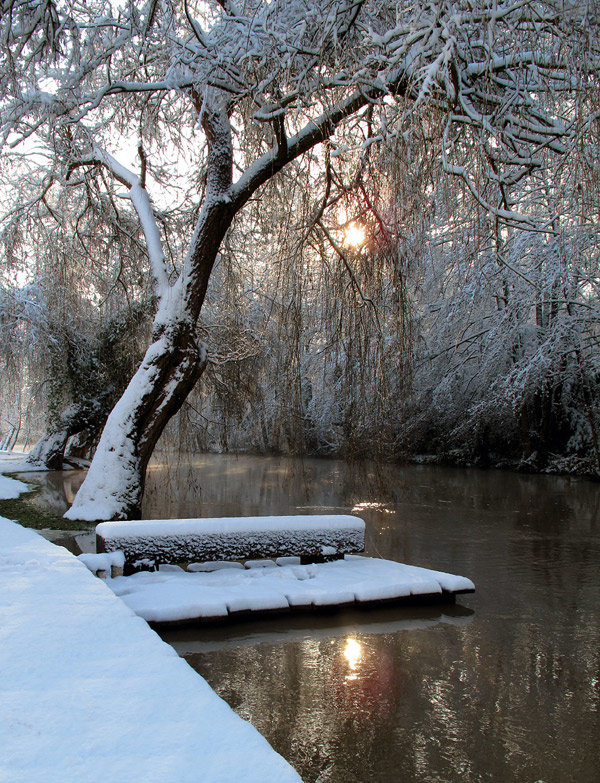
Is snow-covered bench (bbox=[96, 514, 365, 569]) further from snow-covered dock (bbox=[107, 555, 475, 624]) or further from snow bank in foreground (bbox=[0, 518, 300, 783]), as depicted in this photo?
snow bank in foreground (bbox=[0, 518, 300, 783])

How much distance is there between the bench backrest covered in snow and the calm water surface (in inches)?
30.6

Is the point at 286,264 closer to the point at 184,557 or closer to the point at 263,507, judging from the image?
the point at 184,557

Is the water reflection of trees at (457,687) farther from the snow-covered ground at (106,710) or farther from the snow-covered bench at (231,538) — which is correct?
the snow-covered ground at (106,710)

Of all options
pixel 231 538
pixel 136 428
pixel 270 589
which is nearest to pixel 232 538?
pixel 231 538

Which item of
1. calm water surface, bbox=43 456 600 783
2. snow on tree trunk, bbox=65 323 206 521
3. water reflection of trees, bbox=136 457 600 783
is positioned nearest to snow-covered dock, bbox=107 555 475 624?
calm water surface, bbox=43 456 600 783

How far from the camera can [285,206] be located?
26.9 ft

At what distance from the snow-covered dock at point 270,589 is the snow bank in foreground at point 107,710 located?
1.64 m

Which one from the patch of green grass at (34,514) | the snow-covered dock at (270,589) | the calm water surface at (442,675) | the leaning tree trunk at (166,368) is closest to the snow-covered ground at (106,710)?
the calm water surface at (442,675)

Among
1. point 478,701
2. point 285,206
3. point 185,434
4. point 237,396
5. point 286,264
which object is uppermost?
point 285,206

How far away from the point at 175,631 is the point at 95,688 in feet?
8.46

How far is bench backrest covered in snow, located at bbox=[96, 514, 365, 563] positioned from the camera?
5.70 metres

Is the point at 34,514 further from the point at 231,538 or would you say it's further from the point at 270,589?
the point at 270,589

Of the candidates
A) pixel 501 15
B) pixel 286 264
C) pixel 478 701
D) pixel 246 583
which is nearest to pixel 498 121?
pixel 501 15

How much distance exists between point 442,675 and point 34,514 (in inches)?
A: 269
